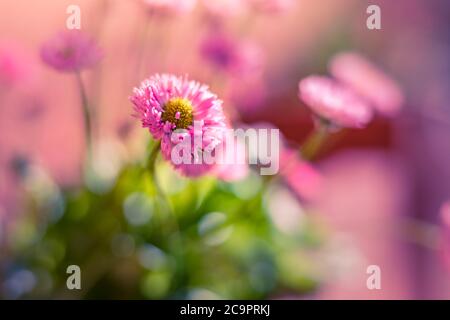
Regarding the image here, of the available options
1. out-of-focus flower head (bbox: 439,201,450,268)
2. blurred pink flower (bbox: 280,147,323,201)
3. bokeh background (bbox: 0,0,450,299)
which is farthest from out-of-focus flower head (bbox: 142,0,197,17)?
out-of-focus flower head (bbox: 439,201,450,268)

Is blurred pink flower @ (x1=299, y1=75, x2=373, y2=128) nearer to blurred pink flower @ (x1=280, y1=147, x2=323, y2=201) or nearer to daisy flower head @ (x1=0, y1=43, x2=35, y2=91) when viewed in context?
blurred pink flower @ (x1=280, y1=147, x2=323, y2=201)

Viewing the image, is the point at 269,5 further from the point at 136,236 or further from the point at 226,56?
the point at 136,236

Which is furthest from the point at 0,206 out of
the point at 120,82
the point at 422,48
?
the point at 422,48

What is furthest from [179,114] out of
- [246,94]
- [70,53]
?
[246,94]

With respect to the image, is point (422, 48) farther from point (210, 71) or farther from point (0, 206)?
point (0, 206)

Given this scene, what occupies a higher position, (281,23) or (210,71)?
(281,23)
